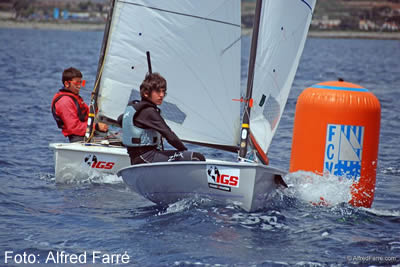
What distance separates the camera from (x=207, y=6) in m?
8.27

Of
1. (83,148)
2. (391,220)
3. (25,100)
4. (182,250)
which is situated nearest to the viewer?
(182,250)

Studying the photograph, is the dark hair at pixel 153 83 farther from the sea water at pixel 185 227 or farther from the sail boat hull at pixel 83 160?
the sail boat hull at pixel 83 160

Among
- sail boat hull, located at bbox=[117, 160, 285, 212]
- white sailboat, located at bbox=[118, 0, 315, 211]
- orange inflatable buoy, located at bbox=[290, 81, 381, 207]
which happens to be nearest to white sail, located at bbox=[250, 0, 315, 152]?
white sailboat, located at bbox=[118, 0, 315, 211]

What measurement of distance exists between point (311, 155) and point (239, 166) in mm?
1117

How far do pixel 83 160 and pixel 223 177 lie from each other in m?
2.44

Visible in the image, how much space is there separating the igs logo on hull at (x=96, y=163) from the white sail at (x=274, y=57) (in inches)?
75.5

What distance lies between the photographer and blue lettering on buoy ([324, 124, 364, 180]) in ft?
23.2

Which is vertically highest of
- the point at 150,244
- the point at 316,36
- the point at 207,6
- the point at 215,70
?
the point at 316,36

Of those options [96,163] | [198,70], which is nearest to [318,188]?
[198,70]

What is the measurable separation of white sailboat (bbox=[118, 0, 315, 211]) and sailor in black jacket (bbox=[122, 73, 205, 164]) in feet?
0.72

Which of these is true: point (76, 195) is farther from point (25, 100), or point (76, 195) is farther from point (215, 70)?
point (25, 100)

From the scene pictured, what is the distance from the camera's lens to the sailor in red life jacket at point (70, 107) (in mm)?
8609

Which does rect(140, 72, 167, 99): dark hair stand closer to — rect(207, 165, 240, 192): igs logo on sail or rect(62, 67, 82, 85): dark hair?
rect(207, 165, 240, 192): igs logo on sail

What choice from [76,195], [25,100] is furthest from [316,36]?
[76,195]
